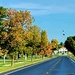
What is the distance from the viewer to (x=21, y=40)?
55344mm

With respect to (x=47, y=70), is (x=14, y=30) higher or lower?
higher

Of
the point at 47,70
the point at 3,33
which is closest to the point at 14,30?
the point at 3,33

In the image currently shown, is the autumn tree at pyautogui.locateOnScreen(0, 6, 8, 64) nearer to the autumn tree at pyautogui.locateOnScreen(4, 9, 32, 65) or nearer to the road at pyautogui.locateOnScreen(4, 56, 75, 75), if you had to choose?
the autumn tree at pyautogui.locateOnScreen(4, 9, 32, 65)

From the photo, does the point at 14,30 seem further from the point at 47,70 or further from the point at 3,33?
Answer: the point at 47,70

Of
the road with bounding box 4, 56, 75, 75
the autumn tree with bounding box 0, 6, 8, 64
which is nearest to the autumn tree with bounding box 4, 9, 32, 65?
the autumn tree with bounding box 0, 6, 8, 64

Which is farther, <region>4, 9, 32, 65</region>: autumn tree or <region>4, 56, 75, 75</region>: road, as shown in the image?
<region>4, 9, 32, 65</region>: autumn tree

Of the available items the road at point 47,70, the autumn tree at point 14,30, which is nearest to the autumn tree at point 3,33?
the autumn tree at point 14,30

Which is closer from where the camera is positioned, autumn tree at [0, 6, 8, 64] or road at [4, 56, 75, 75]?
road at [4, 56, 75, 75]

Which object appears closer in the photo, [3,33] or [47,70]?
[47,70]

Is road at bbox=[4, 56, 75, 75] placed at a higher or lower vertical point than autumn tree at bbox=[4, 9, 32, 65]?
lower

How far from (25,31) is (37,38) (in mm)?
36954

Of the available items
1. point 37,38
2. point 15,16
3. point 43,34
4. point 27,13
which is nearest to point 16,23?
point 15,16

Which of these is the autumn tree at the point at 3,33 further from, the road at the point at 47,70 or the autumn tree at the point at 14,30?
the road at the point at 47,70

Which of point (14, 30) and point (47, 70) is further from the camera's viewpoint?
point (14, 30)
